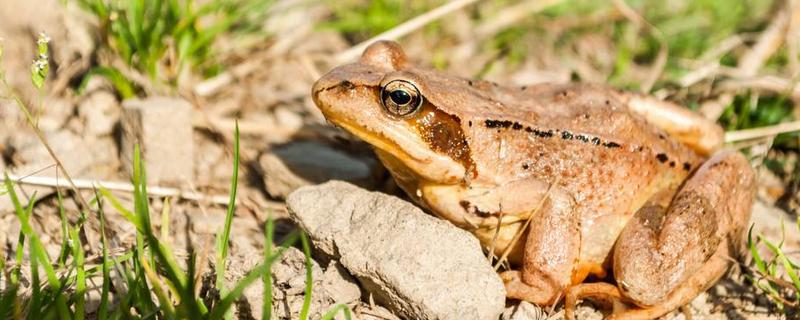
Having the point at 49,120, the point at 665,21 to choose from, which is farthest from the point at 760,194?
the point at 49,120

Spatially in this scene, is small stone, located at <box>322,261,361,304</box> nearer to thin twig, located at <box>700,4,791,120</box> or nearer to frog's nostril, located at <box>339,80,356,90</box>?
frog's nostril, located at <box>339,80,356,90</box>

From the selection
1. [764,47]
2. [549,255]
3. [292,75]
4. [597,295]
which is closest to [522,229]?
[549,255]

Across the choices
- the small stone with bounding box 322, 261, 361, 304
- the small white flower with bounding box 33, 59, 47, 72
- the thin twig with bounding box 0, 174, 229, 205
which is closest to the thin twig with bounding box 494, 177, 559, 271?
the small stone with bounding box 322, 261, 361, 304

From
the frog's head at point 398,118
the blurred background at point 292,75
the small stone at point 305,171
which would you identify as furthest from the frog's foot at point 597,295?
the small stone at point 305,171

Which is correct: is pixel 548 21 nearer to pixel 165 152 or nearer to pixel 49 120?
pixel 165 152

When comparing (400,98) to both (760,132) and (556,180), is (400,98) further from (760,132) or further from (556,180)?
(760,132)

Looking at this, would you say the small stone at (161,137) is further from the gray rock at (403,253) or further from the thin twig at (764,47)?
the thin twig at (764,47)
